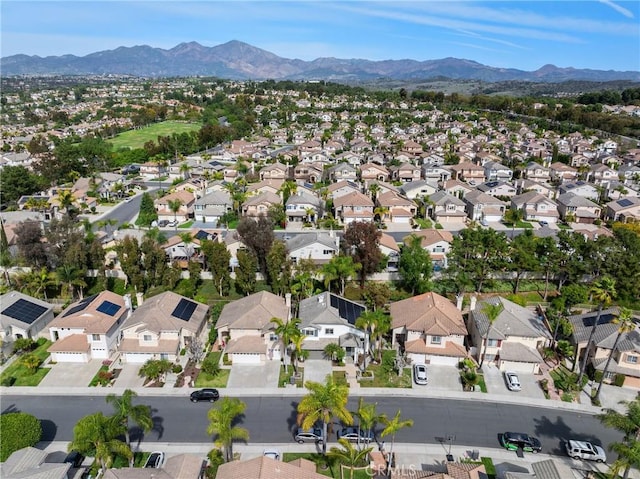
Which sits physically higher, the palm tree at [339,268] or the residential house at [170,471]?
the palm tree at [339,268]

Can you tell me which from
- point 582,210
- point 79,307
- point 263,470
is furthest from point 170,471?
point 582,210

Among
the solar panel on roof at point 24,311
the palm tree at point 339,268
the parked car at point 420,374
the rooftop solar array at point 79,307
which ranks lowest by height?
the parked car at point 420,374

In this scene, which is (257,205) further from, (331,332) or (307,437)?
(307,437)

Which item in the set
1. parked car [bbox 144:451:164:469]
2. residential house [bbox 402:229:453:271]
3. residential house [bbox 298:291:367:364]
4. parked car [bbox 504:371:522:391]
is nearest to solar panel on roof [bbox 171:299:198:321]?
residential house [bbox 298:291:367:364]

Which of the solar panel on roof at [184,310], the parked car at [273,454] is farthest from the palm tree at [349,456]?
the solar panel on roof at [184,310]

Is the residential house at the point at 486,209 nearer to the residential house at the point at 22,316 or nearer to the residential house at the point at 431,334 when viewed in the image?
the residential house at the point at 431,334

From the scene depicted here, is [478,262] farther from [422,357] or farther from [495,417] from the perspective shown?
[495,417]

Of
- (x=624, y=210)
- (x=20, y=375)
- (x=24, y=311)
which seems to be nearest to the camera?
(x=20, y=375)
